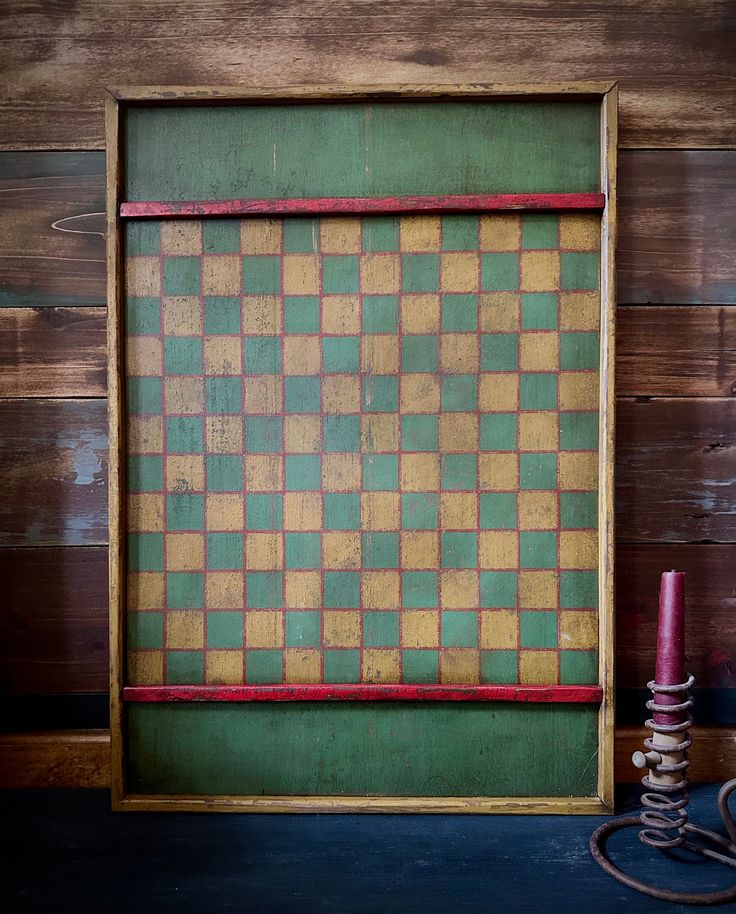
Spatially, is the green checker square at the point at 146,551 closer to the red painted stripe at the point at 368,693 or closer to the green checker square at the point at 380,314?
the red painted stripe at the point at 368,693

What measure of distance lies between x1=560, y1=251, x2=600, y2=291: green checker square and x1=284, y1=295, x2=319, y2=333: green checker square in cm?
34

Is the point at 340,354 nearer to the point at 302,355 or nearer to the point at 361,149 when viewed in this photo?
the point at 302,355

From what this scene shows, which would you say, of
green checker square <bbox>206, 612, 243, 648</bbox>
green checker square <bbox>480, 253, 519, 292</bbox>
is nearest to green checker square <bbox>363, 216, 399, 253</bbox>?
green checker square <bbox>480, 253, 519, 292</bbox>

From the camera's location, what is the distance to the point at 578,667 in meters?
0.93

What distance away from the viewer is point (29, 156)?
0.98m

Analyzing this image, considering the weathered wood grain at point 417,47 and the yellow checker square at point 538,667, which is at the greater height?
the weathered wood grain at point 417,47

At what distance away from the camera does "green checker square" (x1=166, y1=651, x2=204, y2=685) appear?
0.94m

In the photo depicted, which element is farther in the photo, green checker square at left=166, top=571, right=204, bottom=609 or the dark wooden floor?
green checker square at left=166, top=571, right=204, bottom=609

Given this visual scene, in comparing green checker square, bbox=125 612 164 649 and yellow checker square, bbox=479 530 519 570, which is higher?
yellow checker square, bbox=479 530 519 570

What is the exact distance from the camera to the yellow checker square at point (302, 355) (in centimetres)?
94

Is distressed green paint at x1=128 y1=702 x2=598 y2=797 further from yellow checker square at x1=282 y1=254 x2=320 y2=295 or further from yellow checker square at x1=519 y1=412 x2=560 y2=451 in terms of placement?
yellow checker square at x1=282 y1=254 x2=320 y2=295

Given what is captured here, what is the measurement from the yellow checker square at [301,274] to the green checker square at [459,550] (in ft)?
1.29

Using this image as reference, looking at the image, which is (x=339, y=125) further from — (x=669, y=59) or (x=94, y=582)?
(x=94, y=582)

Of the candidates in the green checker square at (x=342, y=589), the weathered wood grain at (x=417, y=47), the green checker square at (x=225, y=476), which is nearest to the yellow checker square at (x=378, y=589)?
the green checker square at (x=342, y=589)
